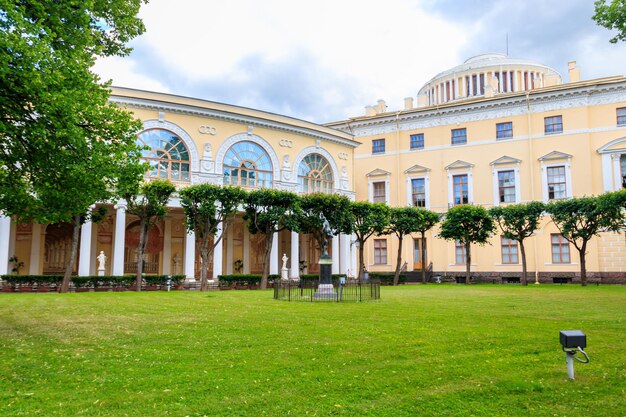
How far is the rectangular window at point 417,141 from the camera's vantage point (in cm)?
4500

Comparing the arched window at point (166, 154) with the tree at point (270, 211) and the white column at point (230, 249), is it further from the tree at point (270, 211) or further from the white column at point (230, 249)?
the white column at point (230, 249)

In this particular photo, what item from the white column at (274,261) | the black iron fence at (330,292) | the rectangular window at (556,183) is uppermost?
the rectangular window at (556,183)

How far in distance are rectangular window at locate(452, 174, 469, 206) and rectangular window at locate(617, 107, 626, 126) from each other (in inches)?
465

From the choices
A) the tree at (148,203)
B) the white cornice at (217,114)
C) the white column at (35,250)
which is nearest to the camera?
the tree at (148,203)

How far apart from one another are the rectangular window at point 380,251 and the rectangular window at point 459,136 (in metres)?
10.6

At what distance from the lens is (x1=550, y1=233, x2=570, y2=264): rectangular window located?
38156 mm

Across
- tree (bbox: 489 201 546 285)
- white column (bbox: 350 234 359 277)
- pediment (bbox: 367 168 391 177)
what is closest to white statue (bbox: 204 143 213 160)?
white column (bbox: 350 234 359 277)

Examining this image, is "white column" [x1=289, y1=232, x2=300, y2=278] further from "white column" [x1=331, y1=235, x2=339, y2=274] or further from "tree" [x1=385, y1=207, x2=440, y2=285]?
"tree" [x1=385, y1=207, x2=440, y2=285]

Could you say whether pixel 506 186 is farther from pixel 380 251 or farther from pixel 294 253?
pixel 294 253

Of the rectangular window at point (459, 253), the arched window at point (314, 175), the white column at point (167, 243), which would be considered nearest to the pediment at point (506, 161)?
the rectangular window at point (459, 253)

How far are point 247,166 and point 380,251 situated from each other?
15440mm

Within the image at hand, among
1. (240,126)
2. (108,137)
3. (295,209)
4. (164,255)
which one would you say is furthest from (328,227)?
(108,137)

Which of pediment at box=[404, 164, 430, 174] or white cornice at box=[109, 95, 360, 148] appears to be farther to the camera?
pediment at box=[404, 164, 430, 174]

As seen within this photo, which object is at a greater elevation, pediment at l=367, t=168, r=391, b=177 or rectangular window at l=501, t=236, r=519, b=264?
pediment at l=367, t=168, r=391, b=177
